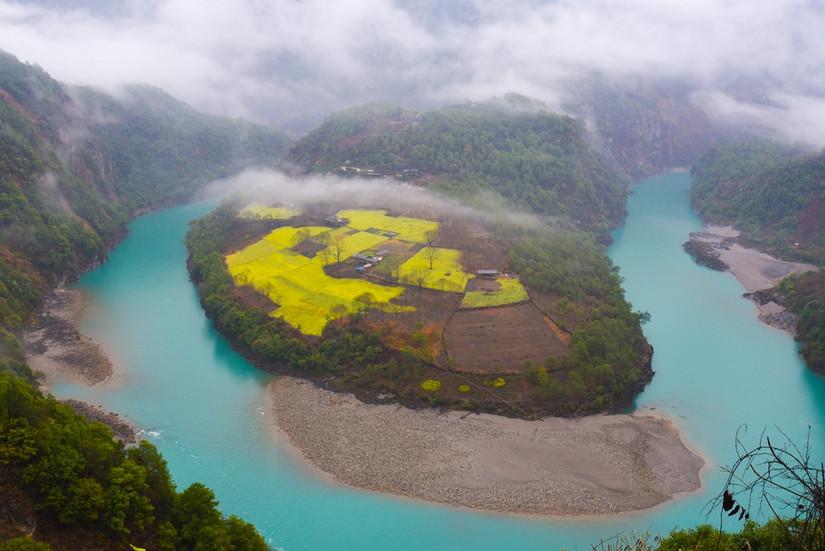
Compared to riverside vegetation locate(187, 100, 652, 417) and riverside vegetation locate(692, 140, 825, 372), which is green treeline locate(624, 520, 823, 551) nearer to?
riverside vegetation locate(187, 100, 652, 417)

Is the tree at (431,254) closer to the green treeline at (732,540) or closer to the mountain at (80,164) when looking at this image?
the mountain at (80,164)

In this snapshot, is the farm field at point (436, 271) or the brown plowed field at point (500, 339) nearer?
the brown plowed field at point (500, 339)

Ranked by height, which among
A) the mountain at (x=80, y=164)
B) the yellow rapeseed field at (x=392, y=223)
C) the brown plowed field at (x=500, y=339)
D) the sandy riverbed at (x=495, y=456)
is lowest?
the sandy riverbed at (x=495, y=456)

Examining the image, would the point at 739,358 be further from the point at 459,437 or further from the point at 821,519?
the point at 821,519

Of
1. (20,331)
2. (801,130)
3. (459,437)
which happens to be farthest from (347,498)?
(801,130)

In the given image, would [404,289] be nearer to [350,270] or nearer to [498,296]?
[350,270]

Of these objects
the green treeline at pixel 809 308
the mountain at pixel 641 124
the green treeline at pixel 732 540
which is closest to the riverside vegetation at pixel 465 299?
the green treeline at pixel 809 308
